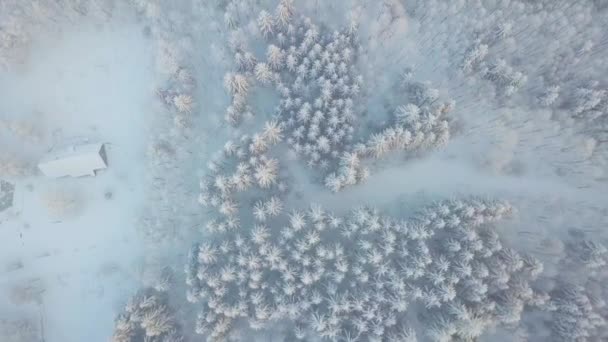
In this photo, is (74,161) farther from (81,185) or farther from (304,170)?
(304,170)

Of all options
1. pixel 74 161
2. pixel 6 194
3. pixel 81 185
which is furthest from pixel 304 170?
pixel 6 194

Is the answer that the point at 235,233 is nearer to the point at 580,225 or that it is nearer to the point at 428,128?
the point at 428,128

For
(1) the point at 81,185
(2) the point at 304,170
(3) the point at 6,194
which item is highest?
(3) the point at 6,194

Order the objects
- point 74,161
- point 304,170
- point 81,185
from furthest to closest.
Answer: point 81,185
point 74,161
point 304,170

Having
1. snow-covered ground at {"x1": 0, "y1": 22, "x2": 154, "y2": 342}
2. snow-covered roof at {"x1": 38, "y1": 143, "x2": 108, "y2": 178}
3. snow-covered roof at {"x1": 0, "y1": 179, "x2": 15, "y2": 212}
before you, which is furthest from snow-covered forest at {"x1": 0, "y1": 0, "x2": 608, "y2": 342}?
snow-covered roof at {"x1": 0, "y1": 179, "x2": 15, "y2": 212}

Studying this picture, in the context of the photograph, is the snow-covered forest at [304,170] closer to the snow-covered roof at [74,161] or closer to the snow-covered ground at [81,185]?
the snow-covered ground at [81,185]

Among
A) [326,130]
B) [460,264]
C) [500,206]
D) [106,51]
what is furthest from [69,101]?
[500,206]
